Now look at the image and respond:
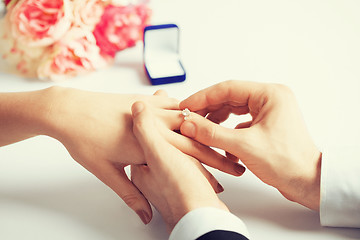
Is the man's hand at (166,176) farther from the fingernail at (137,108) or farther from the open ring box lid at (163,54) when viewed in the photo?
the open ring box lid at (163,54)

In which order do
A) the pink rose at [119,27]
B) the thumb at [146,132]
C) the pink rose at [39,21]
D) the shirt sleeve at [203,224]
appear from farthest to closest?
the pink rose at [119,27] → the pink rose at [39,21] → the thumb at [146,132] → the shirt sleeve at [203,224]

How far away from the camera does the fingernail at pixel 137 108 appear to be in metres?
0.77

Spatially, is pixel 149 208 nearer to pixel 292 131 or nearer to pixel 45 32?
pixel 292 131

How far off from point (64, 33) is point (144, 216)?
519 mm

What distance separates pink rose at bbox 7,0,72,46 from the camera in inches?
39.0

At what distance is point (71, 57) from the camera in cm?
105

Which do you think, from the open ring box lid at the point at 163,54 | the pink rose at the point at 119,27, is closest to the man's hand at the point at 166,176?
the open ring box lid at the point at 163,54

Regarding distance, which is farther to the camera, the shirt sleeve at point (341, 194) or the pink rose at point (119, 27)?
the pink rose at point (119, 27)

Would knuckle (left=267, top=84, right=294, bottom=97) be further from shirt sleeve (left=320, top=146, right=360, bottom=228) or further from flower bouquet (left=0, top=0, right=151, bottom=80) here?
flower bouquet (left=0, top=0, right=151, bottom=80)

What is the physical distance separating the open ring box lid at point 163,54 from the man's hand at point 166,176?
0.27 metres

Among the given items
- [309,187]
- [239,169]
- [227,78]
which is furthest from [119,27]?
[309,187]

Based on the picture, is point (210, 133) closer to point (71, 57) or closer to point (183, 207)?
point (183, 207)

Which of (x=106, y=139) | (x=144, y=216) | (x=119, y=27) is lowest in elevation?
(x=144, y=216)

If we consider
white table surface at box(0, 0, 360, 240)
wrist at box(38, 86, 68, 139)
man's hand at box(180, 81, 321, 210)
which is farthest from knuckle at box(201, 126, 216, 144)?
wrist at box(38, 86, 68, 139)
